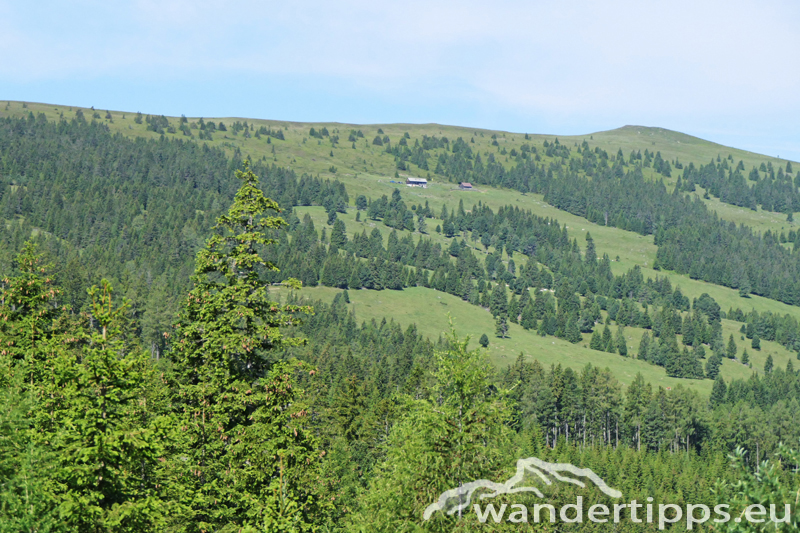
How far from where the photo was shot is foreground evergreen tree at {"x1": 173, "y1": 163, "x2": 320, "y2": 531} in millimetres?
24266

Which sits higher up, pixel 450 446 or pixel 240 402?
pixel 450 446

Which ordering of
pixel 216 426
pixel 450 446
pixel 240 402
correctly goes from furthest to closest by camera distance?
pixel 216 426 < pixel 240 402 < pixel 450 446

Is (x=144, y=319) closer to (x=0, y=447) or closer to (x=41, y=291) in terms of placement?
(x=41, y=291)

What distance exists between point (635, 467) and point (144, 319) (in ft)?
376

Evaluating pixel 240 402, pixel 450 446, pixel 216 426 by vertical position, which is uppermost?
pixel 450 446

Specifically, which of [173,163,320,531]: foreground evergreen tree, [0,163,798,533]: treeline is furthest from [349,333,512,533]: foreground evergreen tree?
[173,163,320,531]: foreground evergreen tree

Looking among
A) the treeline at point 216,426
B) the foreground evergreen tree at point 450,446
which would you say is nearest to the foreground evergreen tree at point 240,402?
the treeline at point 216,426

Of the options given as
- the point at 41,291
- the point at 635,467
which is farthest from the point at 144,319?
the point at 41,291

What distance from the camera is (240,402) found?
83.9ft

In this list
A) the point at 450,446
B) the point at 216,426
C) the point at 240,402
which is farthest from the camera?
the point at 216,426

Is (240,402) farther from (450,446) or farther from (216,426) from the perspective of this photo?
(450,446)

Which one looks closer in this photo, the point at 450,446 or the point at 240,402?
the point at 450,446

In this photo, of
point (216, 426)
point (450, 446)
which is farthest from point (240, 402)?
point (450, 446)

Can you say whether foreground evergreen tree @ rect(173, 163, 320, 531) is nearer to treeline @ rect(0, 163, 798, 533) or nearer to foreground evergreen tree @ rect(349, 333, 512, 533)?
treeline @ rect(0, 163, 798, 533)
